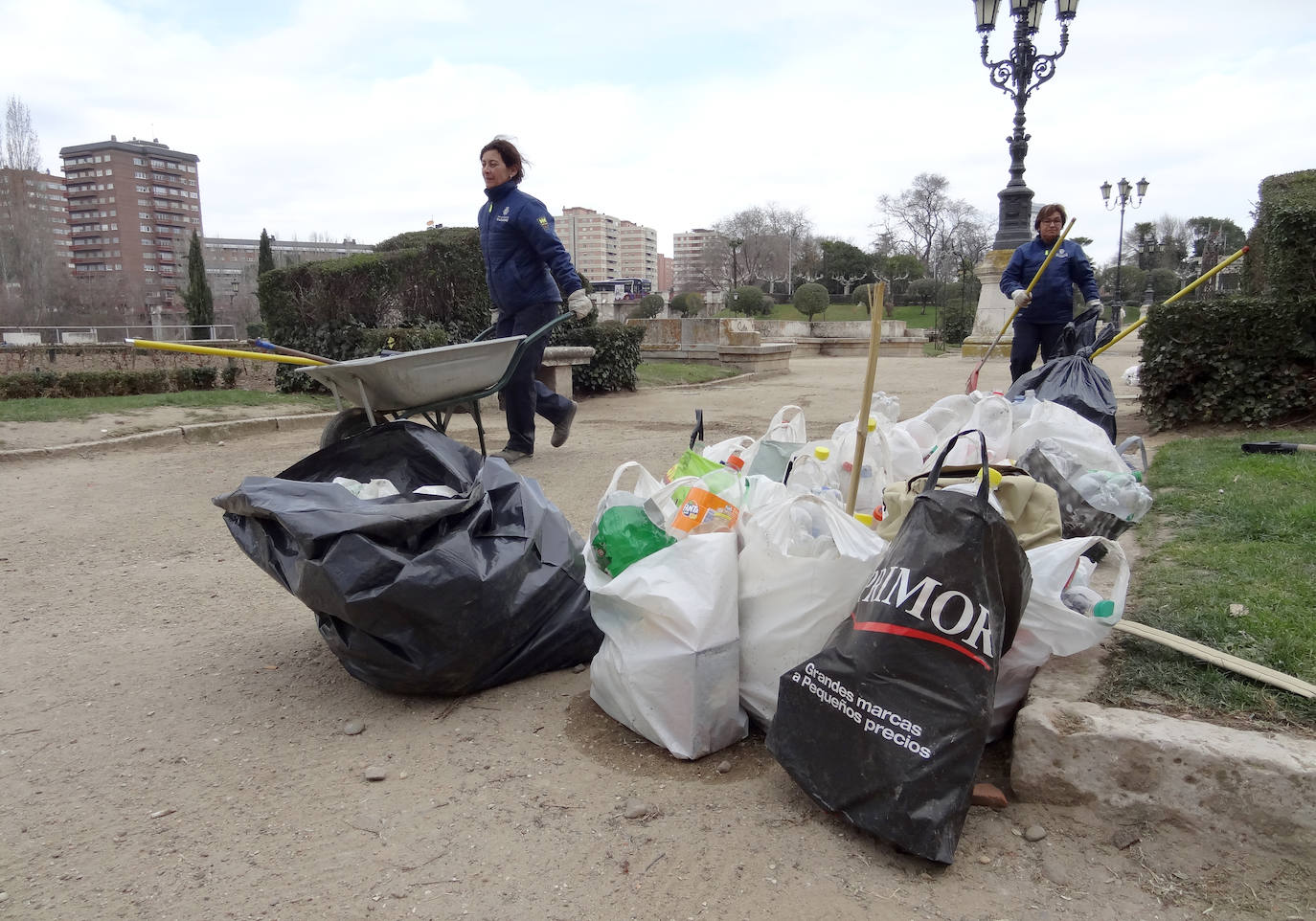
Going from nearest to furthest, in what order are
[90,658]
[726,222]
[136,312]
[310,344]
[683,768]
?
[683,768] → [90,658] → [310,344] → [136,312] → [726,222]

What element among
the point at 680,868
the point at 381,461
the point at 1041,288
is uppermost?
the point at 1041,288

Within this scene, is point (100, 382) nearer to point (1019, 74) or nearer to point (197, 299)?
point (1019, 74)

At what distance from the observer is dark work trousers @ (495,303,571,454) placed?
4953mm

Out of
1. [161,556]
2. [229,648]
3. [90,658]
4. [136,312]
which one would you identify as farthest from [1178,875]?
[136,312]

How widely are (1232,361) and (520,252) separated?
476 cm

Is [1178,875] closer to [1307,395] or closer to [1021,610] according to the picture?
[1021,610]

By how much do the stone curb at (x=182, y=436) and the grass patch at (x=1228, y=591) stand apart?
4.64 metres

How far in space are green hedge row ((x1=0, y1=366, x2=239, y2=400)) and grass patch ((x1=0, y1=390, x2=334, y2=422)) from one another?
2749 mm

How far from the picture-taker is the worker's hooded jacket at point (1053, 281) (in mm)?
5613

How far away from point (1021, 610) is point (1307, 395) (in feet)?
16.5

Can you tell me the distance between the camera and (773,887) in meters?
1.51

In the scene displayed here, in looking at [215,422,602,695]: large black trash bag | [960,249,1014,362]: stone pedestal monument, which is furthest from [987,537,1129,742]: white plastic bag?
[960,249,1014,362]: stone pedestal monument

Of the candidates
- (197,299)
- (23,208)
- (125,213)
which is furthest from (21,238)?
(125,213)

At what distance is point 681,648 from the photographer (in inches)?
76.4
